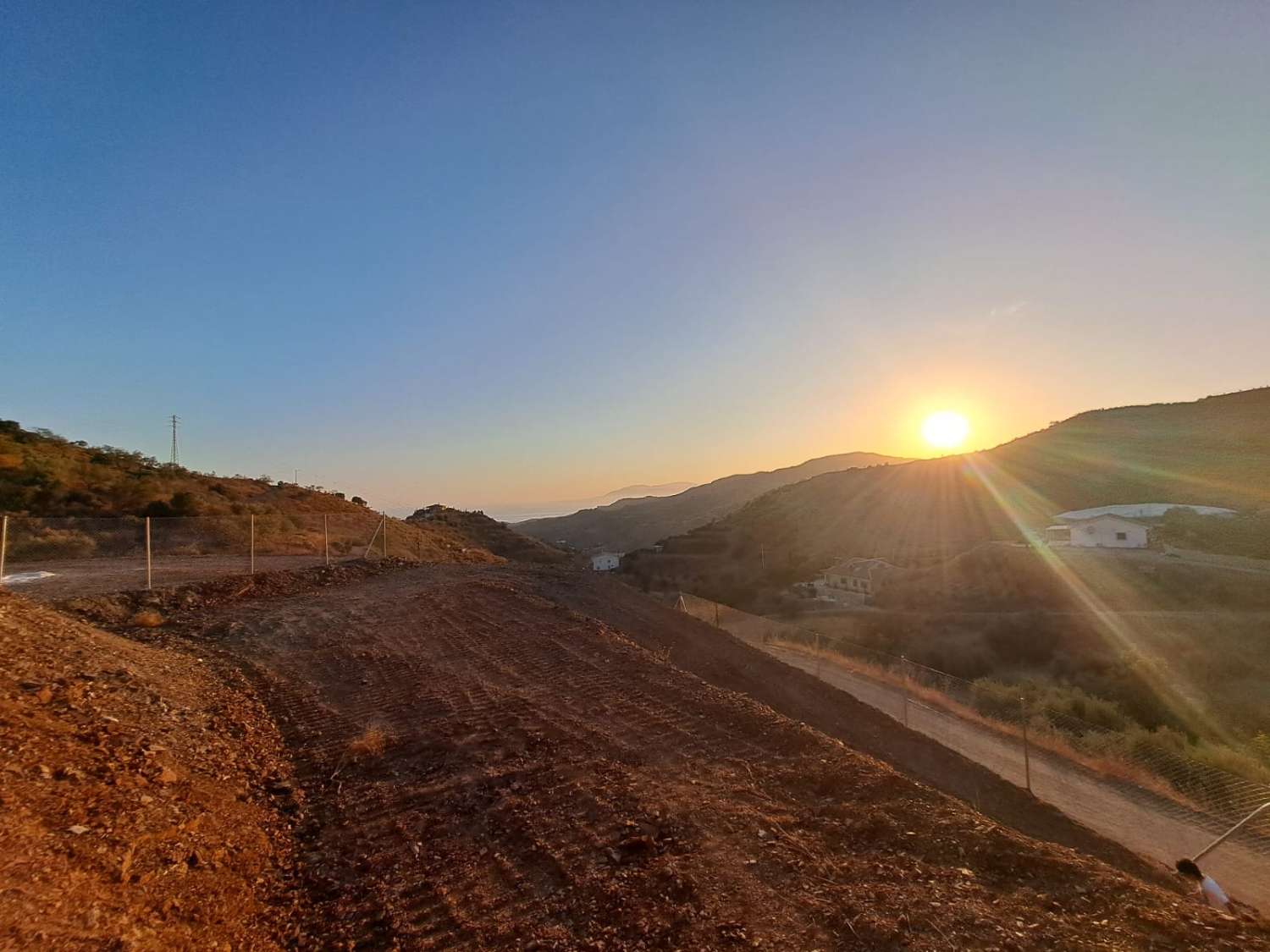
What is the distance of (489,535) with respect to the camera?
165 feet

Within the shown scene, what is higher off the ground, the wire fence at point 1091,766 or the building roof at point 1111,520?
the building roof at point 1111,520

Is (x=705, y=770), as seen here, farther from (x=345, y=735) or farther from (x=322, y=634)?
(x=322, y=634)

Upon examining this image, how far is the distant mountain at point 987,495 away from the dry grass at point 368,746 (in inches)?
1840

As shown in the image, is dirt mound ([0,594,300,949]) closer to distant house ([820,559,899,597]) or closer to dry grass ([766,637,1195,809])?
dry grass ([766,637,1195,809])

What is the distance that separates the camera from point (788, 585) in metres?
53.7

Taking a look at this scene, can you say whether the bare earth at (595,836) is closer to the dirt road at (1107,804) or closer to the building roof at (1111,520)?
the dirt road at (1107,804)

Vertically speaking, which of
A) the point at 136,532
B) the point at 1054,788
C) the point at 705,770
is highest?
the point at 136,532

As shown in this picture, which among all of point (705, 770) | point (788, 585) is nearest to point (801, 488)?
point (788, 585)

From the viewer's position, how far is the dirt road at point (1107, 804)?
8.23 meters


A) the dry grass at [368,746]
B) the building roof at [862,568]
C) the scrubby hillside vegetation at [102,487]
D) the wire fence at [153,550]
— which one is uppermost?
the scrubby hillside vegetation at [102,487]

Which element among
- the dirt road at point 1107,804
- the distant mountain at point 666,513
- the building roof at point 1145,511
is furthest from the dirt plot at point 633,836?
the distant mountain at point 666,513

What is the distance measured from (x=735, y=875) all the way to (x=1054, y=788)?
1093 centimetres

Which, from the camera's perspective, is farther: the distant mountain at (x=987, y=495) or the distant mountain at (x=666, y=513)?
the distant mountain at (x=666, y=513)

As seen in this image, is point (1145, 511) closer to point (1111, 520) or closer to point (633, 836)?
point (1111, 520)
